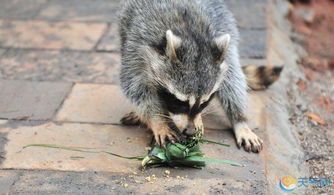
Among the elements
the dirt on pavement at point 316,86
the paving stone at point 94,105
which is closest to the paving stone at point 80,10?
the paving stone at point 94,105

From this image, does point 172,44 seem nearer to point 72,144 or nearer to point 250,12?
point 72,144

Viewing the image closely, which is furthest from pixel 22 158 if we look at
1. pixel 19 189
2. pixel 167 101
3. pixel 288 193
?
pixel 288 193

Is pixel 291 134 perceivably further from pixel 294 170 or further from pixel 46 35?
pixel 46 35

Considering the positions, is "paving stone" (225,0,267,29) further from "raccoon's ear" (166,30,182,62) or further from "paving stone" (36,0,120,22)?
"raccoon's ear" (166,30,182,62)

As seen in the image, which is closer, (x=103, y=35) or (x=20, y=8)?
(x=103, y=35)

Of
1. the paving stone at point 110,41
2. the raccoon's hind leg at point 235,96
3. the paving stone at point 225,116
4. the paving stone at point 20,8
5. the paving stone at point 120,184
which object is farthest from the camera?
the paving stone at point 20,8

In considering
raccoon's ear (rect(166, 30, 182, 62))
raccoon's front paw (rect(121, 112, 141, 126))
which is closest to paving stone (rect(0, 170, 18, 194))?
raccoon's front paw (rect(121, 112, 141, 126))

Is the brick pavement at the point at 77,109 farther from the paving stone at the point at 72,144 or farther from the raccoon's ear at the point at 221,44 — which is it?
the raccoon's ear at the point at 221,44

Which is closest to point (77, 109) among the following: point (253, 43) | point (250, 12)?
point (253, 43)
